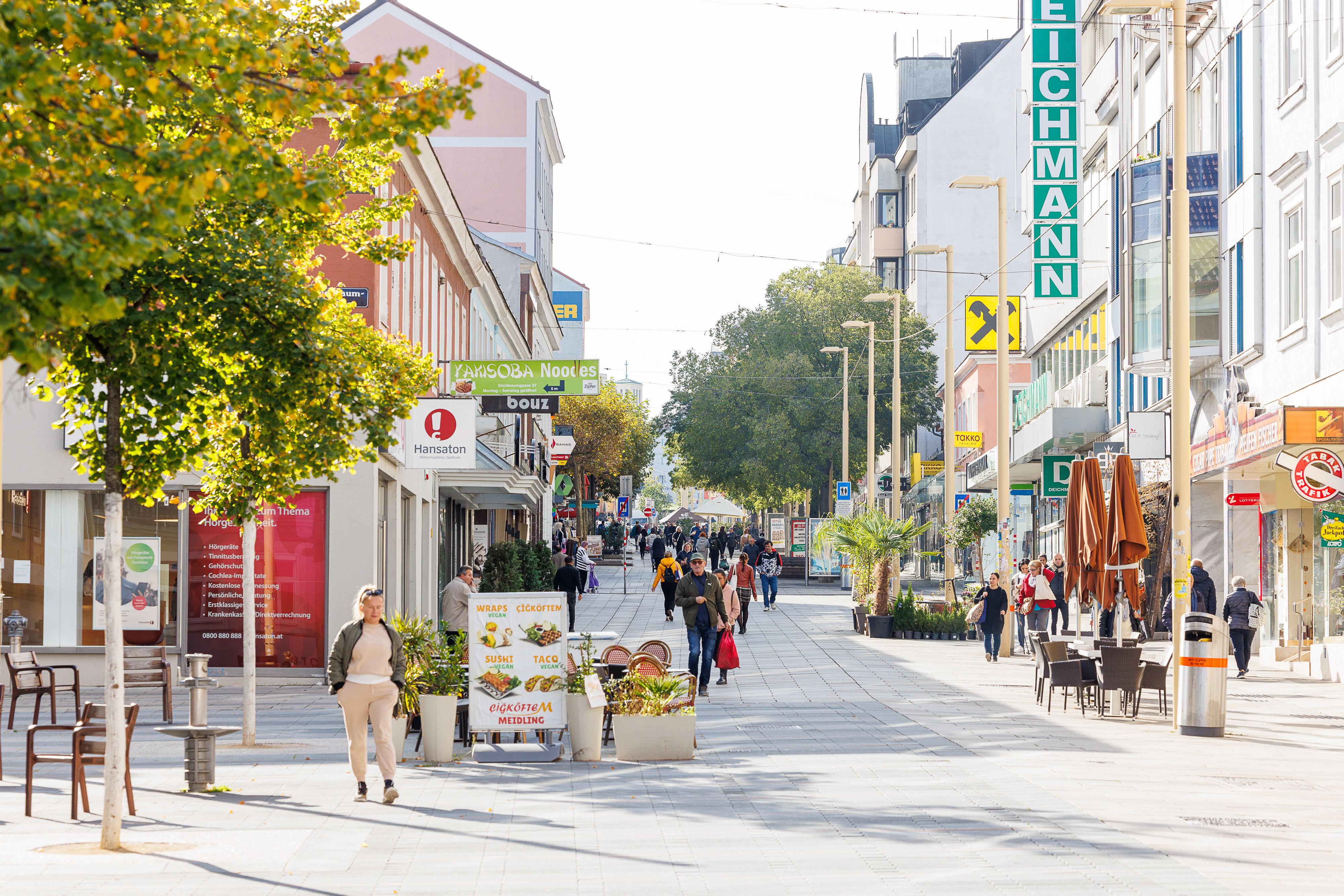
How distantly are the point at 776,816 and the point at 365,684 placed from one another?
10.0 ft

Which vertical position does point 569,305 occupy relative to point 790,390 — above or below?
above

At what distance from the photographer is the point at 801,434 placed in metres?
65.2

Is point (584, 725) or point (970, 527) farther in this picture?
point (970, 527)

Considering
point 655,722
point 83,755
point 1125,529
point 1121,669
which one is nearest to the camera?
point 83,755

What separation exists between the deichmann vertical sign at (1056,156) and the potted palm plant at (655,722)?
72.7 feet

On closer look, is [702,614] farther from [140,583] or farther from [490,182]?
[490,182]

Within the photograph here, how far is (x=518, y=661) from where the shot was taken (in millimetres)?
13656

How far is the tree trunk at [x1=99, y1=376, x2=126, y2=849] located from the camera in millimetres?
9055

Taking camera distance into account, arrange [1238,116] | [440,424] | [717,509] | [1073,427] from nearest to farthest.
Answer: [440,424] < [1238,116] < [1073,427] < [717,509]

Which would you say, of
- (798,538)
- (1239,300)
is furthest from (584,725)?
(798,538)

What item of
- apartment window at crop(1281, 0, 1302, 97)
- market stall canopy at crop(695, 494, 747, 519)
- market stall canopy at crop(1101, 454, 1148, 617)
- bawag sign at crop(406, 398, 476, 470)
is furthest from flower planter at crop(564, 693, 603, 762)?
market stall canopy at crop(695, 494, 747, 519)

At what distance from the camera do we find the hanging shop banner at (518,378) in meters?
A: 27.3

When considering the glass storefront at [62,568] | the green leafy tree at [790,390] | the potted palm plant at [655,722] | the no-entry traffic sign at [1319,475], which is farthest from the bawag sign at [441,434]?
the green leafy tree at [790,390]

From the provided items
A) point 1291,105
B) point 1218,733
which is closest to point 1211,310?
point 1291,105
